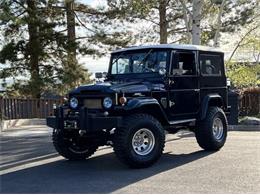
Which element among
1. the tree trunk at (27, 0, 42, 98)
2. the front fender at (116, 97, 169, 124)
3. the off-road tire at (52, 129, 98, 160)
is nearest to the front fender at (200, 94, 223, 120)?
the front fender at (116, 97, 169, 124)

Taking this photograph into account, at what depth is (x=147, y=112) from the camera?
9.24 meters

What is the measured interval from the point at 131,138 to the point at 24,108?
47.6 feet

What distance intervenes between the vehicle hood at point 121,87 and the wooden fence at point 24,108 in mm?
10290

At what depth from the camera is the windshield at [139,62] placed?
385 inches

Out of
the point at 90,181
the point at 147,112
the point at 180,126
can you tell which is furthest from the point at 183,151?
the point at 90,181

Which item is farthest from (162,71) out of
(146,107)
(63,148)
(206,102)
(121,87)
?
Answer: (63,148)

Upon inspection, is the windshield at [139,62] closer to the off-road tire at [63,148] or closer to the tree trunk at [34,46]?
the off-road tire at [63,148]

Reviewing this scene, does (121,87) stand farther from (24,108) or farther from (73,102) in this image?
(24,108)

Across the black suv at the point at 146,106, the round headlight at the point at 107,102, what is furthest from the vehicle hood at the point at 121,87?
the round headlight at the point at 107,102

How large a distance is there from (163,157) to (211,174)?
6.83ft

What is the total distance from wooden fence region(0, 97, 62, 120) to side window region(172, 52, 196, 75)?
10.0 metres

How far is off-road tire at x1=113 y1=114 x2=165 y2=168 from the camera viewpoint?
27.8 ft

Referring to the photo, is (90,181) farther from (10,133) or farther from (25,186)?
(10,133)

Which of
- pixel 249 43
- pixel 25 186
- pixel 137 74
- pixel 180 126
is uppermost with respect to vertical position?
pixel 249 43
